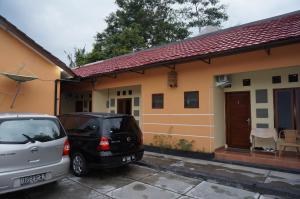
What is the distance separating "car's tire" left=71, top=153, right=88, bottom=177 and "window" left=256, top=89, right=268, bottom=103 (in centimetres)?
602

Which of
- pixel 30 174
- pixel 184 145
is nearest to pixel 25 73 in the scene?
pixel 30 174

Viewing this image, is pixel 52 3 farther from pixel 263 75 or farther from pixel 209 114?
pixel 263 75

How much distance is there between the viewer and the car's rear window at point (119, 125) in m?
5.58

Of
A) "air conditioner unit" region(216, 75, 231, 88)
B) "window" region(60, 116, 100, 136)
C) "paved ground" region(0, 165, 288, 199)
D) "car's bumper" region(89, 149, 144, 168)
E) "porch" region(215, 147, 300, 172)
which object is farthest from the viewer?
"air conditioner unit" region(216, 75, 231, 88)

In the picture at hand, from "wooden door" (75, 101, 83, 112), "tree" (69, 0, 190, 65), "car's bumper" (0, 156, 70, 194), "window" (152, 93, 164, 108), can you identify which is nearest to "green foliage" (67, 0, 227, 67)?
"tree" (69, 0, 190, 65)

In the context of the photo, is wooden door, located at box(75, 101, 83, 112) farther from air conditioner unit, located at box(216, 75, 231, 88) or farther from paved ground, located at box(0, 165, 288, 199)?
air conditioner unit, located at box(216, 75, 231, 88)

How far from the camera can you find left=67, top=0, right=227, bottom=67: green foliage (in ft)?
72.7

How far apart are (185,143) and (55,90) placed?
19.2 feet

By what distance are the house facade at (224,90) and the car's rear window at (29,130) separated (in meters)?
4.68

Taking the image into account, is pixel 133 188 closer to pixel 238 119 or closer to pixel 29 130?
pixel 29 130

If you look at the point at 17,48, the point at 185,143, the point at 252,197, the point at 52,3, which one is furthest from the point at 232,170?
the point at 52,3

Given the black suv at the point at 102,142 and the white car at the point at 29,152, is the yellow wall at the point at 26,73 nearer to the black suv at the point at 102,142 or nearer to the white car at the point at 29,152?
the black suv at the point at 102,142

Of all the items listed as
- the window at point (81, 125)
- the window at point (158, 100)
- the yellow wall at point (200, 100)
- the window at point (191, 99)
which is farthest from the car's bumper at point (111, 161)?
the window at point (158, 100)

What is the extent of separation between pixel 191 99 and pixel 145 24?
18.6 meters
